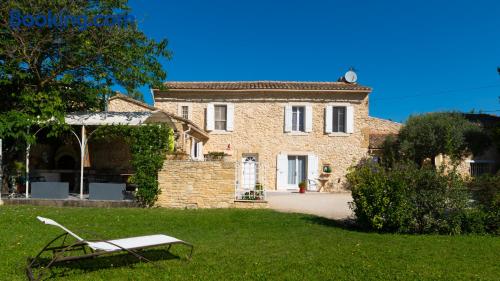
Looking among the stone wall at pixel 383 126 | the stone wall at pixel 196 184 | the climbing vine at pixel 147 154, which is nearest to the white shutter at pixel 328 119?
the stone wall at pixel 383 126

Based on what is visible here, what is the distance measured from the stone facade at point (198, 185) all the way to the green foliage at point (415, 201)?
13.4ft

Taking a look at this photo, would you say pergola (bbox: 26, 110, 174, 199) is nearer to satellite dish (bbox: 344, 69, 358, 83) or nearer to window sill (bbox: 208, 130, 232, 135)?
window sill (bbox: 208, 130, 232, 135)

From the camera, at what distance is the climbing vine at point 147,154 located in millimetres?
11648

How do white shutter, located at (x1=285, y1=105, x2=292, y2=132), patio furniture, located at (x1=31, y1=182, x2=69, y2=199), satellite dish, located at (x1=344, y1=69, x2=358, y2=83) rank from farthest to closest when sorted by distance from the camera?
satellite dish, located at (x1=344, y1=69, x2=358, y2=83) → white shutter, located at (x1=285, y1=105, x2=292, y2=132) → patio furniture, located at (x1=31, y1=182, x2=69, y2=199)

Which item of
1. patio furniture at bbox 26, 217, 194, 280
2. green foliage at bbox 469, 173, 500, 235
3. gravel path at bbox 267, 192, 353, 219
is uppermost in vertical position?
green foliage at bbox 469, 173, 500, 235

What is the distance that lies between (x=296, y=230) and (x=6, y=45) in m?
9.65

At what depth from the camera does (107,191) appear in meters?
12.0

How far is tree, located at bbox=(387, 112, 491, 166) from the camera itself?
18.6 metres

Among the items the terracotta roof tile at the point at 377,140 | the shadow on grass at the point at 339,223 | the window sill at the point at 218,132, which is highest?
the window sill at the point at 218,132

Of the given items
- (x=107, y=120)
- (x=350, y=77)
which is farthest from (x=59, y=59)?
(x=350, y=77)

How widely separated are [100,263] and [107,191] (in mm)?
6864

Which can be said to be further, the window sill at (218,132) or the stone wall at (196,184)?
the window sill at (218,132)

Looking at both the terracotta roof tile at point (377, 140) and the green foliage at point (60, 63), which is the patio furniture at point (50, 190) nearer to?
the green foliage at point (60, 63)

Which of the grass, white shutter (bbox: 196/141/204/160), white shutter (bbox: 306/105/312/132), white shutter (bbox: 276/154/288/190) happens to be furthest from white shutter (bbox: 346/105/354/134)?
the grass
